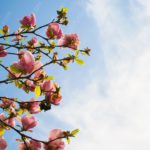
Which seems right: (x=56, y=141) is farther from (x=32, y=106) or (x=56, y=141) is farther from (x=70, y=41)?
(x=70, y=41)

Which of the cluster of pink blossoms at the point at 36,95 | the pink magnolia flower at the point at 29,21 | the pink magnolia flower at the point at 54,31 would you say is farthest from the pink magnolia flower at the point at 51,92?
the pink magnolia flower at the point at 29,21

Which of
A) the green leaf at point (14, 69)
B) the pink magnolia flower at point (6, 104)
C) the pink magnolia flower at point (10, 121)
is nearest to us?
the green leaf at point (14, 69)

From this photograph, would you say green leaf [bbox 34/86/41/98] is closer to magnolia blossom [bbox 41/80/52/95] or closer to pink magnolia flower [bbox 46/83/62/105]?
magnolia blossom [bbox 41/80/52/95]

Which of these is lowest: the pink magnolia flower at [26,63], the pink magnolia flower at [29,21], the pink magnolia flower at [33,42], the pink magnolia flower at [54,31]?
the pink magnolia flower at [26,63]

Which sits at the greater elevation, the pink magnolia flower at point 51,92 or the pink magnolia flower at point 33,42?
the pink magnolia flower at point 33,42

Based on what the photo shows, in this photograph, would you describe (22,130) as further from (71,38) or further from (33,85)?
(71,38)

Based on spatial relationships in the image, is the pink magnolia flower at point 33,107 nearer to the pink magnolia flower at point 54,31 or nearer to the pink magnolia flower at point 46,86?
the pink magnolia flower at point 46,86

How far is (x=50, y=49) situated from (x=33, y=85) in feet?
6.26

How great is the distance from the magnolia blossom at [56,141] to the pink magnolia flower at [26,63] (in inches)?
37.5

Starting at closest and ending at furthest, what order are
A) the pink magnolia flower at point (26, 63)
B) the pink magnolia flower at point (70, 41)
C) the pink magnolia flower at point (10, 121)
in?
the pink magnolia flower at point (26, 63) → the pink magnolia flower at point (10, 121) → the pink magnolia flower at point (70, 41)

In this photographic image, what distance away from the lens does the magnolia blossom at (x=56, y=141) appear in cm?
449

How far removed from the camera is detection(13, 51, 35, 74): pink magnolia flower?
15.1ft

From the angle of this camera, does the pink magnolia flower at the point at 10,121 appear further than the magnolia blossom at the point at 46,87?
Yes

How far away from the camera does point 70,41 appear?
6.74 meters
